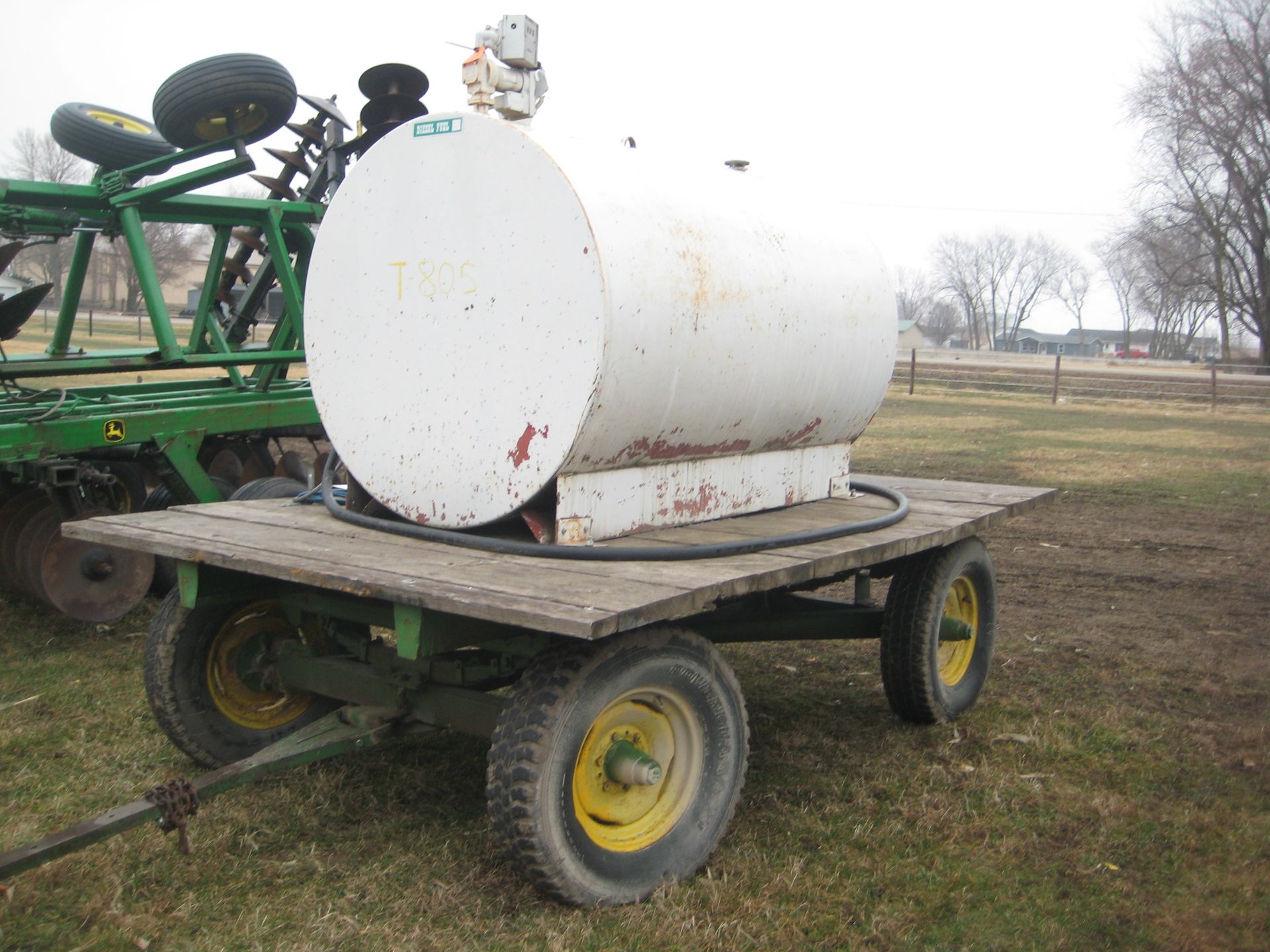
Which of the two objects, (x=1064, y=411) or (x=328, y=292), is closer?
(x=328, y=292)

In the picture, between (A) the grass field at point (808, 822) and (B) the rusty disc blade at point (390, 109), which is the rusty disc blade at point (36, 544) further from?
(B) the rusty disc blade at point (390, 109)

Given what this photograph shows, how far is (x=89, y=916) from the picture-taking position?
10.9 ft

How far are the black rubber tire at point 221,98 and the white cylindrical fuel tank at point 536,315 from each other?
9.53 feet

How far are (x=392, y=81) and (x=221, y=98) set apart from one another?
1.45m

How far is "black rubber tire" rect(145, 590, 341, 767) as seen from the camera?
4.25 meters

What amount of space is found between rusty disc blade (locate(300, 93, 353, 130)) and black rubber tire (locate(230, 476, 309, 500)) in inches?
146

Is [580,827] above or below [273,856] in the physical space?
above

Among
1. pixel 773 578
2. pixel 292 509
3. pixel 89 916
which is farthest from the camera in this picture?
pixel 292 509

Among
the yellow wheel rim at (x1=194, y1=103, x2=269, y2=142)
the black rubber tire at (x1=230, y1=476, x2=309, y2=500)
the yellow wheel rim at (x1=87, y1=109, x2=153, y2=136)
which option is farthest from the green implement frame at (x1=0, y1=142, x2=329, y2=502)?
the black rubber tire at (x1=230, y1=476, x2=309, y2=500)

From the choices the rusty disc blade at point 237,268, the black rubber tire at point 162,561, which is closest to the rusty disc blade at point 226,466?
the black rubber tire at point 162,561

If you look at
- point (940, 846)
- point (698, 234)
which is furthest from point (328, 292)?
point (940, 846)

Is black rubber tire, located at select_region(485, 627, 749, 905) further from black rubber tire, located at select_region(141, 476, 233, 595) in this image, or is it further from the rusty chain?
black rubber tire, located at select_region(141, 476, 233, 595)

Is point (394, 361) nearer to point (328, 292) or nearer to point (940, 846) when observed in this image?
point (328, 292)

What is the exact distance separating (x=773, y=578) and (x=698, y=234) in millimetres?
1330
